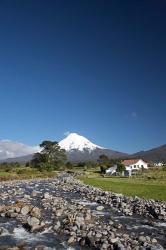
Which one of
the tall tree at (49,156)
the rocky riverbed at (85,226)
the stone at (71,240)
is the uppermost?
the tall tree at (49,156)

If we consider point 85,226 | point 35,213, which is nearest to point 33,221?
point 35,213

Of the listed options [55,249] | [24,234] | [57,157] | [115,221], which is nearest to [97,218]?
[115,221]

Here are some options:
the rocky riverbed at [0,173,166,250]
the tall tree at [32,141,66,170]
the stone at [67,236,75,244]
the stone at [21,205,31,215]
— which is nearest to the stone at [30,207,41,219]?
the rocky riverbed at [0,173,166,250]

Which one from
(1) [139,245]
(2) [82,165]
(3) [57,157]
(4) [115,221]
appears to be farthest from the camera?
(2) [82,165]

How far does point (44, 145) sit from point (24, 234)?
133239mm

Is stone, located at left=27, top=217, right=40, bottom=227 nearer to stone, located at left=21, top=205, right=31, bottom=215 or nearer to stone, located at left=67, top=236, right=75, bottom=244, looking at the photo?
stone, located at left=21, top=205, right=31, bottom=215

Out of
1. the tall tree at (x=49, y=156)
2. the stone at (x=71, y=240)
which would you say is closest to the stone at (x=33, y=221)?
the stone at (x=71, y=240)

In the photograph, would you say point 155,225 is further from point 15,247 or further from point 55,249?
point 15,247

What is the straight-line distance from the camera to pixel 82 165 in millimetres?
172625

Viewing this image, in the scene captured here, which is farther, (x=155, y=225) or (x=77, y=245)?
(x=155, y=225)

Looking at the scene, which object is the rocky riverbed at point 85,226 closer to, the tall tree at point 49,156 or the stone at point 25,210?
the stone at point 25,210

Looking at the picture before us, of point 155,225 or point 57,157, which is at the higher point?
point 57,157

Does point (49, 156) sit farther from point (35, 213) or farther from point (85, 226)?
point (85, 226)

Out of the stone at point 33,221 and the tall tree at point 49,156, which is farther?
the tall tree at point 49,156
